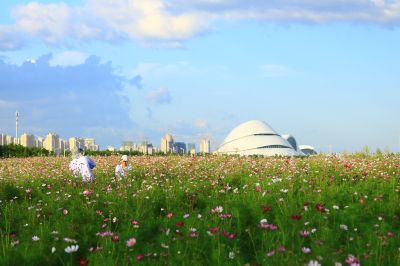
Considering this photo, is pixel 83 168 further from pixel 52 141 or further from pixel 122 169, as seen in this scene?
pixel 52 141

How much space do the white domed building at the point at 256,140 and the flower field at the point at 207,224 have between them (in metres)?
80.6

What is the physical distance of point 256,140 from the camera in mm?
95625

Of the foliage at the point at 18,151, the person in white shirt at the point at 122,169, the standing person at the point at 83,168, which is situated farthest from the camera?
the foliage at the point at 18,151

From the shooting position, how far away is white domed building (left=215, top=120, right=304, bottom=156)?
94500mm

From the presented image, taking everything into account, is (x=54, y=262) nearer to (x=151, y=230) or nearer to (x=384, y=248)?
(x=151, y=230)

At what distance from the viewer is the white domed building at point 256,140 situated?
310 ft

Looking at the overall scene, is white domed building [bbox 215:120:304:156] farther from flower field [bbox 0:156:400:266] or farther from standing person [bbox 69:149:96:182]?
flower field [bbox 0:156:400:266]

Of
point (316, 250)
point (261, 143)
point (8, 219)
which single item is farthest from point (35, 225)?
point (261, 143)

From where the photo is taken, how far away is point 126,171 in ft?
50.9

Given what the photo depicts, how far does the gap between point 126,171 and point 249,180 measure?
398cm

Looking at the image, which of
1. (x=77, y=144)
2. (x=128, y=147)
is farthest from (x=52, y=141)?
(x=77, y=144)

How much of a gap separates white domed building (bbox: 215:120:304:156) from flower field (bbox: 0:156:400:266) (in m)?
80.6

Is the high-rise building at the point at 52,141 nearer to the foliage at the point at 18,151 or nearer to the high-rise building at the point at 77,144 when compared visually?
the high-rise building at the point at 77,144

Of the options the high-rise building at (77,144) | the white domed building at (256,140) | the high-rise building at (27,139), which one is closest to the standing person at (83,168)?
the high-rise building at (77,144)
